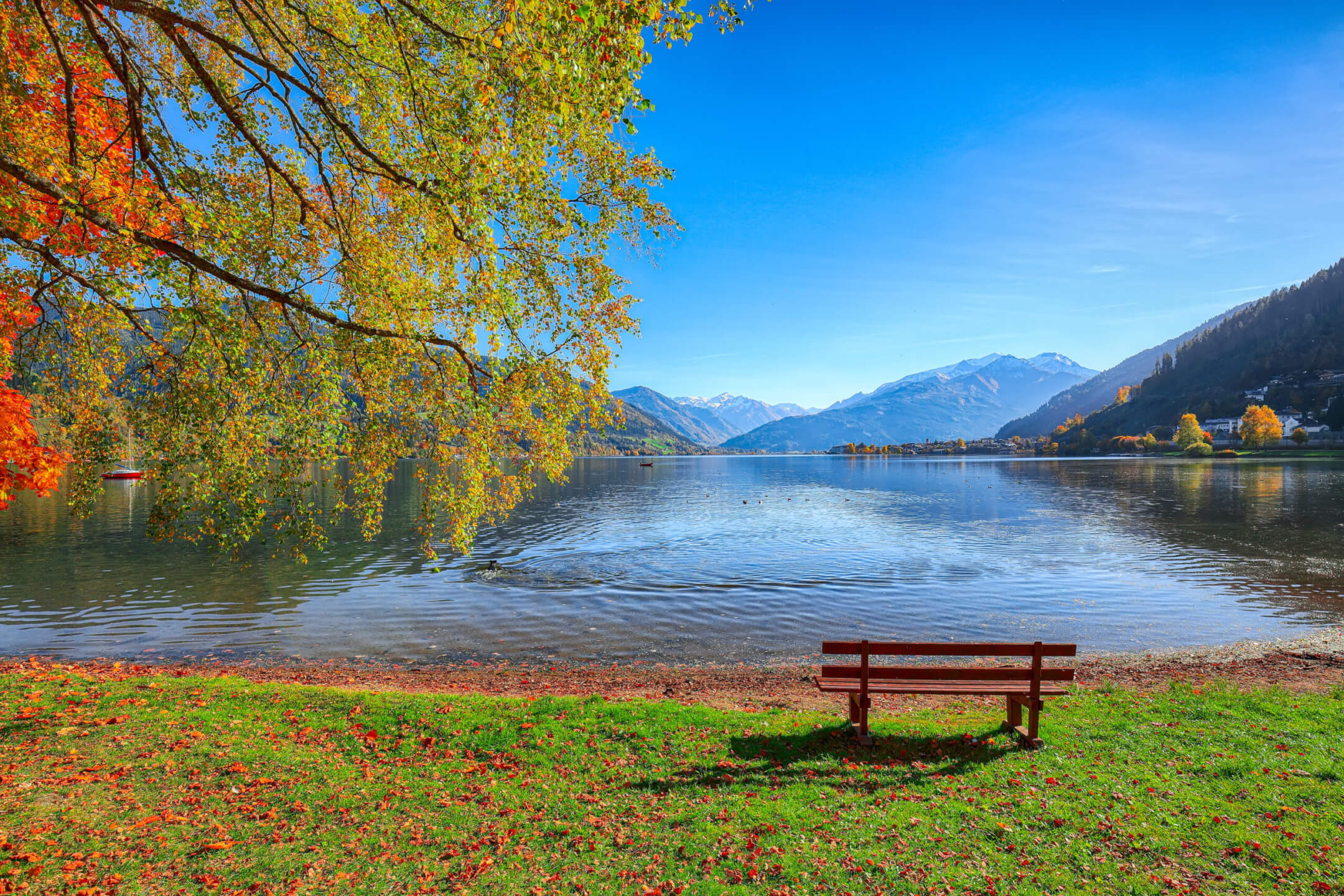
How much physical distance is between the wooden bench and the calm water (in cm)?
899

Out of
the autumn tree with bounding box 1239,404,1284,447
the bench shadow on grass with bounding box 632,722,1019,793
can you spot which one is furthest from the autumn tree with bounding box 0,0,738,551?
the autumn tree with bounding box 1239,404,1284,447

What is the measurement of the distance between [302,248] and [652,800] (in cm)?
1269

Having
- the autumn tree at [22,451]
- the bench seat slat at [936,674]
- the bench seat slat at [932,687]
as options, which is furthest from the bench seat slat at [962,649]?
the autumn tree at [22,451]

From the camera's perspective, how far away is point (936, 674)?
1157 cm

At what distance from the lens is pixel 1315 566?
33.4 m

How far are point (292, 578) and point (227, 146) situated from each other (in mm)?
28463

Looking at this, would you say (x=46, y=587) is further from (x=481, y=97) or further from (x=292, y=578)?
(x=481, y=97)

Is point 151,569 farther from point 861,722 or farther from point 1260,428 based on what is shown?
point 1260,428

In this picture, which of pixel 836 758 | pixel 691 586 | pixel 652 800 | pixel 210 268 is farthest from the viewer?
pixel 691 586

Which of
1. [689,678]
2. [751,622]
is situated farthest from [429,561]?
[689,678]

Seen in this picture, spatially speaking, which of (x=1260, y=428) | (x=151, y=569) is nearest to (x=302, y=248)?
(x=151, y=569)

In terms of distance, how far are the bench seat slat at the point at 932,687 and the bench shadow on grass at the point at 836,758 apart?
0.93m

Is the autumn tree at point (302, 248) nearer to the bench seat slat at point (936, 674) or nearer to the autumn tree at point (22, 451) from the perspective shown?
the autumn tree at point (22, 451)

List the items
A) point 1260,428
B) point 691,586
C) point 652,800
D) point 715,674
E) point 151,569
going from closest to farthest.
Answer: point 652,800 → point 715,674 → point 691,586 → point 151,569 → point 1260,428
